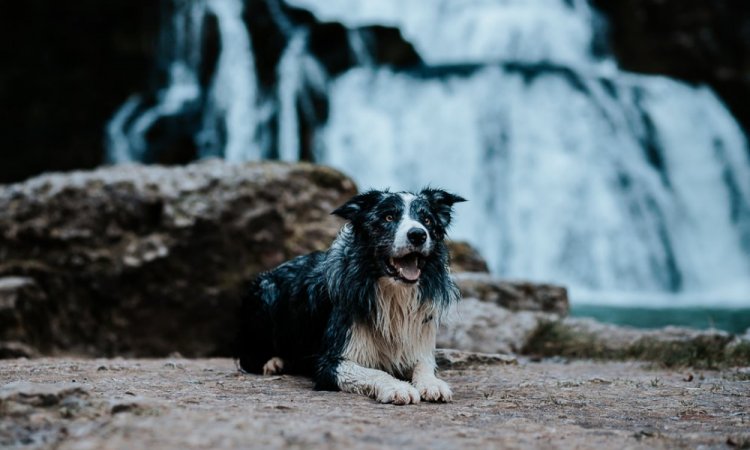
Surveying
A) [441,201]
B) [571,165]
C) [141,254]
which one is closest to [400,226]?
[441,201]

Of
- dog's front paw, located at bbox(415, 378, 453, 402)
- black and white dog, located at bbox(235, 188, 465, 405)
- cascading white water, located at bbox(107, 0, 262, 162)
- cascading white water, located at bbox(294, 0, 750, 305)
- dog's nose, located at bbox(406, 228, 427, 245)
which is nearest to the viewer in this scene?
dog's front paw, located at bbox(415, 378, 453, 402)

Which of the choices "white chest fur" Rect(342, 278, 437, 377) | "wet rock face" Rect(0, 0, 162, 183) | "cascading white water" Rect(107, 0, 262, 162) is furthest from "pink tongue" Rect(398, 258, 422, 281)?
"wet rock face" Rect(0, 0, 162, 183)

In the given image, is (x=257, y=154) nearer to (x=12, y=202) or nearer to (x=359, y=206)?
(x=12, y=202)

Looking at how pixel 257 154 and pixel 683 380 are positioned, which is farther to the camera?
pixel 257 154

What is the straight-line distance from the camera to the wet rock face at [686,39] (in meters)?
Result: 26.1

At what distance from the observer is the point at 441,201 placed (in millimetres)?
5422

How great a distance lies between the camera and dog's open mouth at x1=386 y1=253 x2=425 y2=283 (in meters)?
4.98

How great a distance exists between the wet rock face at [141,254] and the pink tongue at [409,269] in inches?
187

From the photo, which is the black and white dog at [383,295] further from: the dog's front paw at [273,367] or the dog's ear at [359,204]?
the dog's front paw at [273,367]

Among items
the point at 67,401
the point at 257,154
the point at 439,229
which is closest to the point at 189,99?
the point at 257,154

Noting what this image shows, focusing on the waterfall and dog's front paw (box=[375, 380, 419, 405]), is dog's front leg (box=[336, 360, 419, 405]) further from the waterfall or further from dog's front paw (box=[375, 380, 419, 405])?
the waterfall

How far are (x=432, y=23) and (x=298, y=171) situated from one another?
21657 millimetres

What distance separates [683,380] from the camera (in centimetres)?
604

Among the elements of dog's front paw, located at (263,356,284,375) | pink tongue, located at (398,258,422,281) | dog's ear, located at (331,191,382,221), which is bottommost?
dog's front paw, located at (263,356,284,375)
